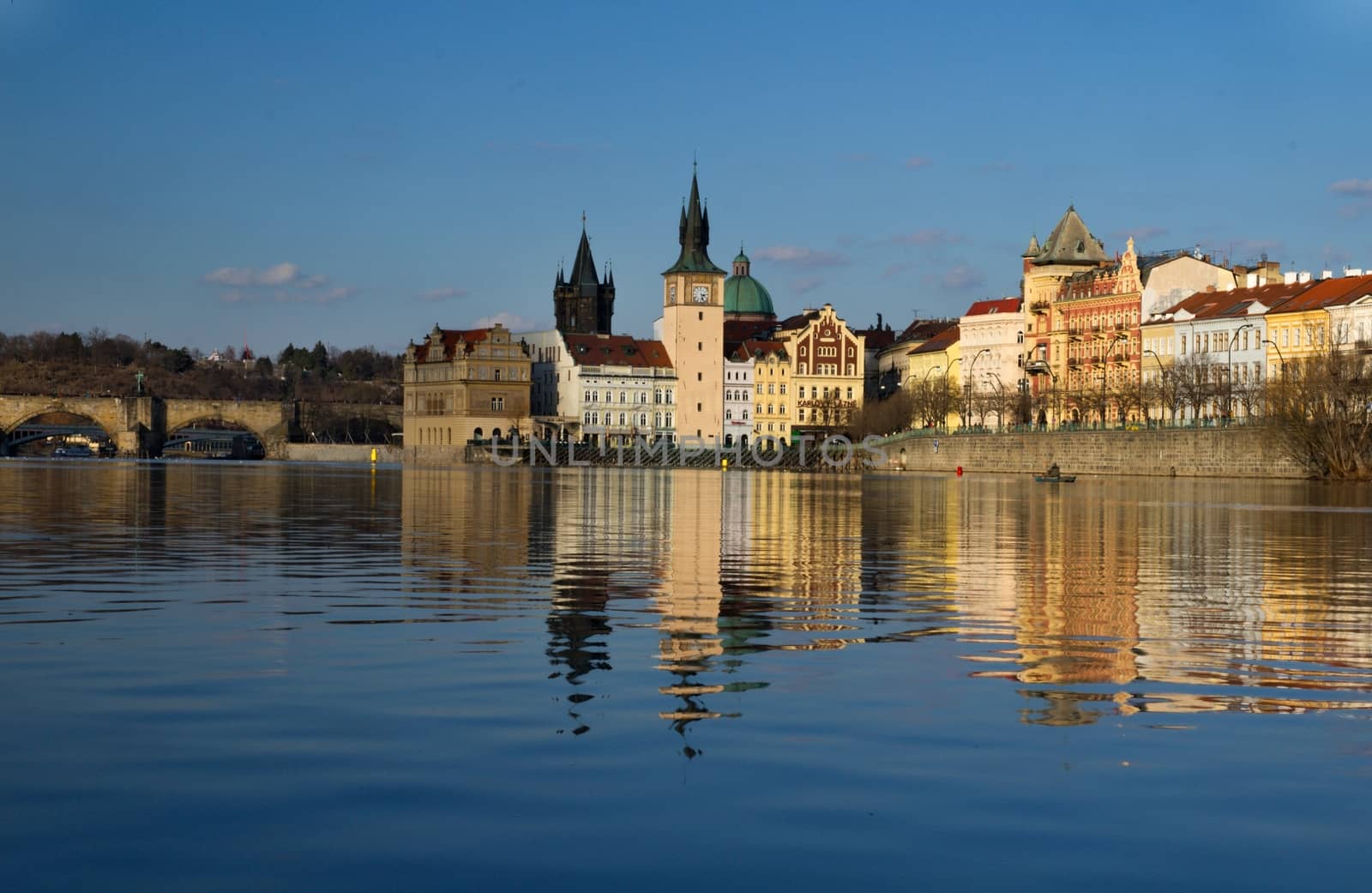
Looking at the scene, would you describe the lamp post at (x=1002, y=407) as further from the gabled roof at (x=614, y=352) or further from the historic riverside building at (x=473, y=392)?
the historic riverside building at (x=473, y=392)

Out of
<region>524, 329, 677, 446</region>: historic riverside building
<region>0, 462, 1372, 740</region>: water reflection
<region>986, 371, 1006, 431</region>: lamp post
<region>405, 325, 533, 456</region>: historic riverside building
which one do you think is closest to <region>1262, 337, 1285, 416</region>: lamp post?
<region>986, 371, 1006, 431</region>: lamp post

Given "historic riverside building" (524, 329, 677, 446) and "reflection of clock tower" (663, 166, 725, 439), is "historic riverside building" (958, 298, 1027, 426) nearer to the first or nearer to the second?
"reflection of clock tower" (663, 166, 725, 439)

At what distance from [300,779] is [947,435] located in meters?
141

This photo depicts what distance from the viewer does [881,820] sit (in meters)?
8.85

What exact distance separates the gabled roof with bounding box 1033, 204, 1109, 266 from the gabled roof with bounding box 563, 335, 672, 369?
4280 centimetres

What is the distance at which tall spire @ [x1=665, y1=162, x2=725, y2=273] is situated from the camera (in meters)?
195

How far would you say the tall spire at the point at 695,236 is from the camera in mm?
194750

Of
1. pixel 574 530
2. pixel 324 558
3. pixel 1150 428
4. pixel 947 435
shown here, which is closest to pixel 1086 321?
pixel 947 435

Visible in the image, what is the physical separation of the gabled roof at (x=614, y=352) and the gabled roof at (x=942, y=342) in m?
26.8

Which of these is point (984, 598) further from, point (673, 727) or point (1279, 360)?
point (1279, 360)

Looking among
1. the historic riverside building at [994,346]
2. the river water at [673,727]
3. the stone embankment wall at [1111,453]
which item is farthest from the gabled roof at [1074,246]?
the river water at [673,727]

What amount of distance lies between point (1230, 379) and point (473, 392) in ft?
275

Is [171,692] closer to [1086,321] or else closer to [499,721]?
[499,721]

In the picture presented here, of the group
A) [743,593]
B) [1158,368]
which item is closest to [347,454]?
[1158,368]
